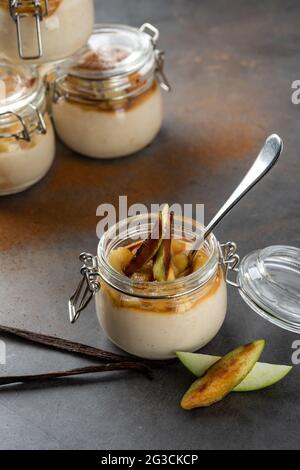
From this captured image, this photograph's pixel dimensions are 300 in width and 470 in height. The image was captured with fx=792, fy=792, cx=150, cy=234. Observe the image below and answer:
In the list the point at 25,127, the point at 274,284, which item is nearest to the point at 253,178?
the point at 274,284

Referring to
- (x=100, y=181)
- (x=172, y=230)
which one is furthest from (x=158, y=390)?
(x=100, y=181)

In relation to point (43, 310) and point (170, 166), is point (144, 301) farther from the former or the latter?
point (170, 166)

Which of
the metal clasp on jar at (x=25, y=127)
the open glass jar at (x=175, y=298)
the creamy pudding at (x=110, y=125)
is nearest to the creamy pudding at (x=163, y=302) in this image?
the open glass jar at (x=175, y=298)

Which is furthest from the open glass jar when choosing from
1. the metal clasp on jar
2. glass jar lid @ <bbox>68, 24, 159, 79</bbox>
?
glass jar lid @ <bbox>68, 24, 159, 79</bbox>

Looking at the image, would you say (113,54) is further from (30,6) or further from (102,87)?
(30,6)

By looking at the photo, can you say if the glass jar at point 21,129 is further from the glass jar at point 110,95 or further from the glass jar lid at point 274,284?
the glass jar lid at point 274,284
